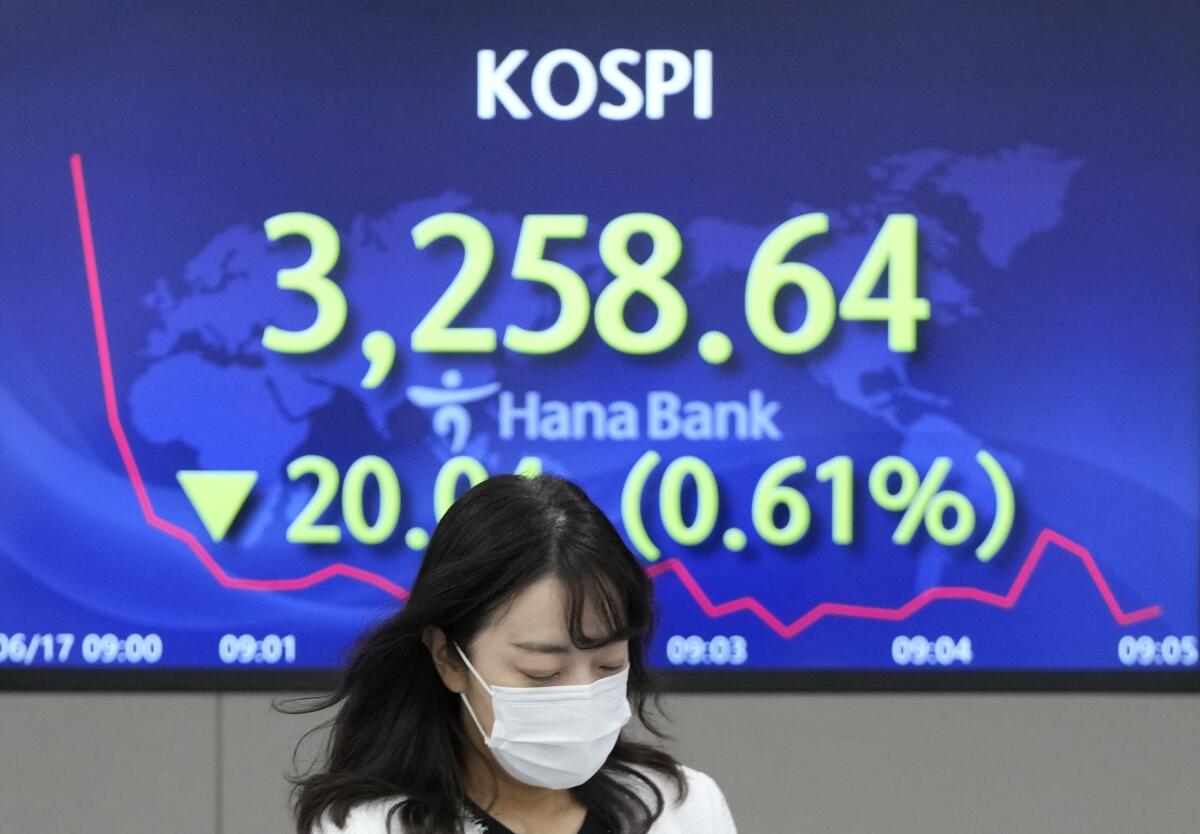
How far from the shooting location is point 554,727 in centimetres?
157

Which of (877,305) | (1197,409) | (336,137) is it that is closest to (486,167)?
(336,137)

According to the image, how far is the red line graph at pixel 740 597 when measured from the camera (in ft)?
9.89

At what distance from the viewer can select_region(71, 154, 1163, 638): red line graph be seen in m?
3.02

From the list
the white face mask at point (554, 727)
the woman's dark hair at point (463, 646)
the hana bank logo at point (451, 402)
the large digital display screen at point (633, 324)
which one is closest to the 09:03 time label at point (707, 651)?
the large digital display screen at point (633, 324)

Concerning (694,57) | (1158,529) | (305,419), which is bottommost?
(1158,529)

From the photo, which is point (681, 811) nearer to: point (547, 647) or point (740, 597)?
point (547, 647)

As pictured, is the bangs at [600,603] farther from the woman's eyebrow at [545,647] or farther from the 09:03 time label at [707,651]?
the 09:03 time label at [707,651]

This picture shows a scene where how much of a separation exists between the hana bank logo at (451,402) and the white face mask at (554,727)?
4.68ft

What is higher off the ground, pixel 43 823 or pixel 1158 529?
pixel 1158 529

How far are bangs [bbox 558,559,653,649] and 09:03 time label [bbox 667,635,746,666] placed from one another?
1.49m

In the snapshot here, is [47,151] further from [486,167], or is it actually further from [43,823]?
[43,823]

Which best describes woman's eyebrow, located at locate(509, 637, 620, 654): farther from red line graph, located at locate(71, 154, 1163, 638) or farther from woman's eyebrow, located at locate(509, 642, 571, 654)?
red line graph, located at locate(71, 154, 1163, 638)

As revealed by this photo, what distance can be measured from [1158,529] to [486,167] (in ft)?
4.80

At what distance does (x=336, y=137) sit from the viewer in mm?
3055
